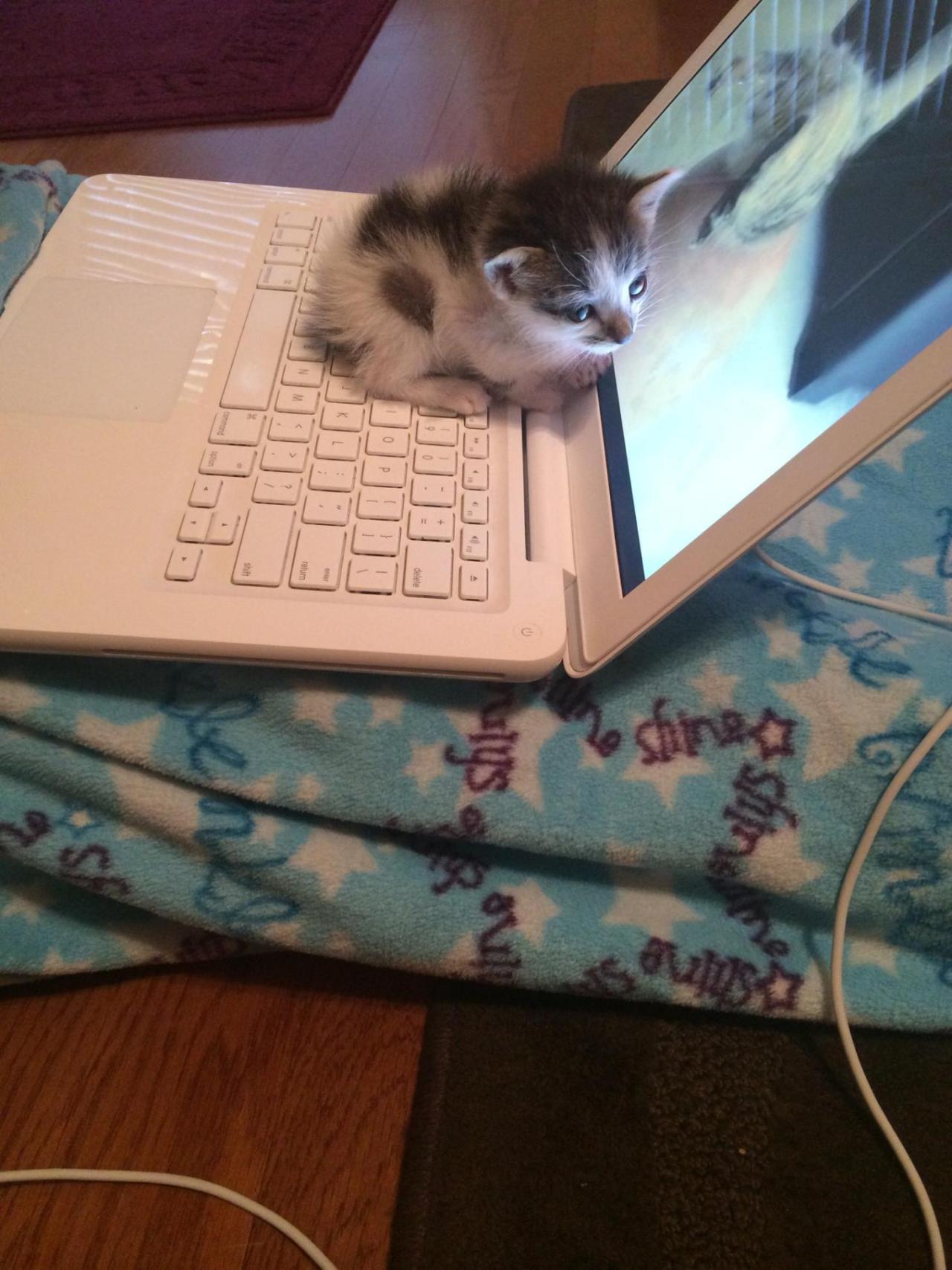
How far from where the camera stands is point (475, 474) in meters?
0.58

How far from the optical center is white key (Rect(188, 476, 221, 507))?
524mm

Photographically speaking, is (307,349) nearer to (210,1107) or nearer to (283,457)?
(283,457)

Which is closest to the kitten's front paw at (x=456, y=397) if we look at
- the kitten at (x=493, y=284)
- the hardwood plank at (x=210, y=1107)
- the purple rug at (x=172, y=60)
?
the kitten at (x=493, y=284)

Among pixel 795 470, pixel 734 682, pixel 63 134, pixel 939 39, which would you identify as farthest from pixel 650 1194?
pixel 63 134

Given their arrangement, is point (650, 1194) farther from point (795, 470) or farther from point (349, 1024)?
point (795, 470)

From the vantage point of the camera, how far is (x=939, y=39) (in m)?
0.43

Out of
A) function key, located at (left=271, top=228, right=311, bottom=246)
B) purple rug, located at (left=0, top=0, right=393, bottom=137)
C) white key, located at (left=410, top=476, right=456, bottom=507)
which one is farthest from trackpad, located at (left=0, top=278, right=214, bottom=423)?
purple rug, located at (left=0, top=0, right=393, bottom=137)

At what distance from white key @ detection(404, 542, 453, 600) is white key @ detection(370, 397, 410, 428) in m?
0.15

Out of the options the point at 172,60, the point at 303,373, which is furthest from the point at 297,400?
the point at 172,60

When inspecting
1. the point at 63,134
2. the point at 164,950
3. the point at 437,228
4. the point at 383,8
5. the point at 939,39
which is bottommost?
the point at 164,950

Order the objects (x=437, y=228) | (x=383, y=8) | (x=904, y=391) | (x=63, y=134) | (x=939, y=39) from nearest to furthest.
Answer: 1. (x=904, y=391)
2. (x=939, y=39)
3. (x=437, y=228)
4. (x=63, y=134)
5. (x=383, y=8)

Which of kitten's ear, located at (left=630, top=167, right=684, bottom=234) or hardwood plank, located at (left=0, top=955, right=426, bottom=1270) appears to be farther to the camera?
kitten's ear, located at (left=630, top=167, right=684, bottom=234)

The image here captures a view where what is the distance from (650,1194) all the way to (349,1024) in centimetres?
24

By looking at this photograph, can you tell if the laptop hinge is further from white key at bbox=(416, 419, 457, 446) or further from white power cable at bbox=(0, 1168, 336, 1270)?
white power cable at bbox=(0, 1168, 336, 1270)
